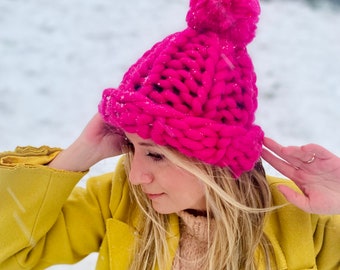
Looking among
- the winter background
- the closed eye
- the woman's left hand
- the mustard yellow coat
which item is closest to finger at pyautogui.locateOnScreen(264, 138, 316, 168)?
the woman's left hand

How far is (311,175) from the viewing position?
1199 millimetres

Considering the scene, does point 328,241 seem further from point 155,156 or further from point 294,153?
point 155,156

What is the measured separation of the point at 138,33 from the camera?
2.98 m

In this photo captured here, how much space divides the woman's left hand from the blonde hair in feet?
0.22

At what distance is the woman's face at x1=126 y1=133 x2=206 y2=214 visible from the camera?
115 centimetres

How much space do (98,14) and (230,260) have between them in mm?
2143

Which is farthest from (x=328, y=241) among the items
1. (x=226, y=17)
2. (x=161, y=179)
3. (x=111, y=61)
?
(x=111, y=61)

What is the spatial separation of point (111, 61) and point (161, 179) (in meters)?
1.65

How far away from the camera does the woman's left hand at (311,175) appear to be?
1154 millimetres

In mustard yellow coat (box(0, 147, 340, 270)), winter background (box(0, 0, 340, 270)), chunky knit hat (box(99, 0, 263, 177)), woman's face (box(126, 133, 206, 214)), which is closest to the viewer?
chunky knit hat (box(99, 0, 263, 177))

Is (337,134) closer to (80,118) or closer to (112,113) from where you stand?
(80,118)

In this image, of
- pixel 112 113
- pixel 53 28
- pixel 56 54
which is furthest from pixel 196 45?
pixel 53 28

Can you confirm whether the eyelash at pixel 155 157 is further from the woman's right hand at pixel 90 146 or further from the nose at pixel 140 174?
the woman's right hand at pixel 90 146

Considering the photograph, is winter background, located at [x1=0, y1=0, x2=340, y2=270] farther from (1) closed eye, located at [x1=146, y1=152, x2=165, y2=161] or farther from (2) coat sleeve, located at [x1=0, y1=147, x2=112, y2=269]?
(1) closed eye, located at [x1=146, y1=152, x2=165, y2=161]
